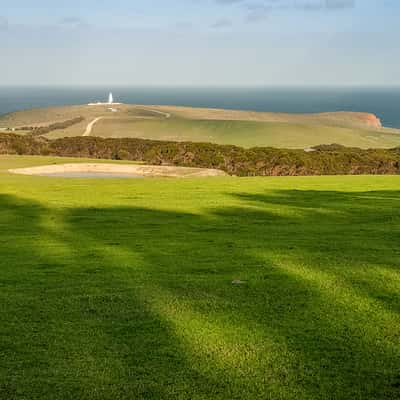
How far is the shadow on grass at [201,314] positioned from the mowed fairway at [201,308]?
0.02 metres

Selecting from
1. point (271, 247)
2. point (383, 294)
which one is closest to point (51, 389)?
point (383, 294)

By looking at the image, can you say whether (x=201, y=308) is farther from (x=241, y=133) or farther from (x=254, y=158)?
(x=241, y=133)

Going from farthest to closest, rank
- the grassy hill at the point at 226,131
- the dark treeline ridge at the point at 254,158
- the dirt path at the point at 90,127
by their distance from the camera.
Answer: the dirt path at the point at 90,127 → the grassy hill at the point at 226,131 → the dark treeline ridge at the point at 254,158

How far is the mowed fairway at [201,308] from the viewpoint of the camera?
6039mm

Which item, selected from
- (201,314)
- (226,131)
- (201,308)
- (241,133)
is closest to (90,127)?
(226,131)

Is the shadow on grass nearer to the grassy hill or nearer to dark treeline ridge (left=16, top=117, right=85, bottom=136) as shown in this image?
the grassy hill

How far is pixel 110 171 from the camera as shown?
3938cm

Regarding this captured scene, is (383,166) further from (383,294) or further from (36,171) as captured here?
(383,294)

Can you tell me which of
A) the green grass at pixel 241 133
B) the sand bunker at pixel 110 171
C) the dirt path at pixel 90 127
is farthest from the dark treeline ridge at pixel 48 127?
the sand bunker at pixel 110 171

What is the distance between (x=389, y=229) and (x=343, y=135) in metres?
97.8

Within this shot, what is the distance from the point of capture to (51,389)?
586 cm

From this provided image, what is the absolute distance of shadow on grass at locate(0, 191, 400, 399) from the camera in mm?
6020

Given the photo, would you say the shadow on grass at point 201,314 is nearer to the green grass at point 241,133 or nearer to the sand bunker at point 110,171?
the sand bunker at point 110,171

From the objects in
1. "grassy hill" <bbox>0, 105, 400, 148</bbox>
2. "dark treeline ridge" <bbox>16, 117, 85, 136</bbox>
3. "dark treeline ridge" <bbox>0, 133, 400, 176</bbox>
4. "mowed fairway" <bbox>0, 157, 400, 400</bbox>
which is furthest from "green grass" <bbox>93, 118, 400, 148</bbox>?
"mowed fairway" <bbox>0, 157, 400, 400</bbox>
